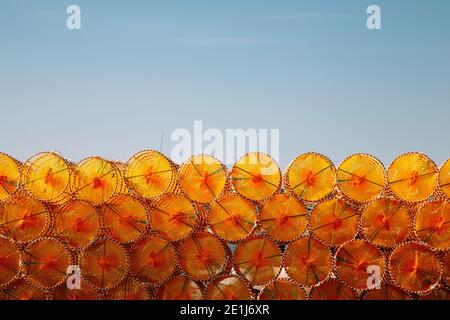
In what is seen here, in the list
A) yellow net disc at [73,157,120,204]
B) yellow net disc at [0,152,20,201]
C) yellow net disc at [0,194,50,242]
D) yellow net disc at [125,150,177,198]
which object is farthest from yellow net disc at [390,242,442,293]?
yellow net disc at [0,152,20,201]

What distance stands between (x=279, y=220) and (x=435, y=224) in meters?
3.14

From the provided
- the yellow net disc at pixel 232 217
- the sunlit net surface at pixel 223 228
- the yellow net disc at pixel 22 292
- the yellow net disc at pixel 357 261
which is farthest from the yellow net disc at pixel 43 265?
the yellow net disc at pixel 357 261

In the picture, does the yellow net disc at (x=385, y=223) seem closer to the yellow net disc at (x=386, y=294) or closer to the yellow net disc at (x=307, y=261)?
the yellow net disc at (x=386, y=294)

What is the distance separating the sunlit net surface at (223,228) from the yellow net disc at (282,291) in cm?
2

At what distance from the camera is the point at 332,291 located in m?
14.0

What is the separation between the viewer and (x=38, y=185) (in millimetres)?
13945

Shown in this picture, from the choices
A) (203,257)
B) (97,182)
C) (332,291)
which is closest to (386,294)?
(332,291)

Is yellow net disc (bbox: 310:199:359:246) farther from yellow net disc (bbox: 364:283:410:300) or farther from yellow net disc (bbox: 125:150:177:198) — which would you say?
yellow net disc (bbox: 125:150:177:198)

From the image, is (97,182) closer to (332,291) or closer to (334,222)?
(334,222)

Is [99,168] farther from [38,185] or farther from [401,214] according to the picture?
[401,214]

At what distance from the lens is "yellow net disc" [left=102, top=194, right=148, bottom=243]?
45.4 ft

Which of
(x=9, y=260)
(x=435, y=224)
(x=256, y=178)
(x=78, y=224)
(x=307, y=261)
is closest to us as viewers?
(x=9, y=260)

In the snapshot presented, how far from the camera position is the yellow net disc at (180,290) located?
13859 millimetres

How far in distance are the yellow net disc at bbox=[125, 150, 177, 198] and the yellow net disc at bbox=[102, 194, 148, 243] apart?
13.4 inches
